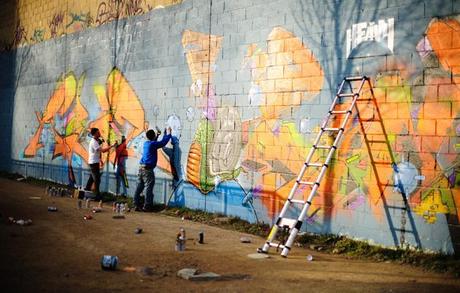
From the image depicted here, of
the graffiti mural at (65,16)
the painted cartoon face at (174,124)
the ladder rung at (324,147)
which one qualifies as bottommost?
the ladder rung at (324,147)

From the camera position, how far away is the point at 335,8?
7.75m

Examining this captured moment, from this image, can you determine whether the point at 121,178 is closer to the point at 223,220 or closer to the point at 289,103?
the point at 223,220

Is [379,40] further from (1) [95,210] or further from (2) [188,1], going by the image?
(1) [95,210]

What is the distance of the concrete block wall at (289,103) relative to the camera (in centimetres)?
661

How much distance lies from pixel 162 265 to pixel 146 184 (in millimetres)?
4940

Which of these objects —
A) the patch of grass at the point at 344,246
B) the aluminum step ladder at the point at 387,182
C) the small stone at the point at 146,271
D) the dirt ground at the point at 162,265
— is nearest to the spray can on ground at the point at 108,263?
the dirt ground at the point at 162,265

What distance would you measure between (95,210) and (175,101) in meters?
2.91

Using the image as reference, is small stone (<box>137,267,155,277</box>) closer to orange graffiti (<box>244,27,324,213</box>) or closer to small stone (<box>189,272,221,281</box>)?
small stone (<box>189,272,221,281</box>)

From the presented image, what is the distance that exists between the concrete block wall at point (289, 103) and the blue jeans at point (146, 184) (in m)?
0.33

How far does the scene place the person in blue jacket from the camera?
10.8m

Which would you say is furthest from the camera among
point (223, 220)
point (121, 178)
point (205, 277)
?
point (121, 178)

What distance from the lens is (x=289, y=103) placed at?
8.38 m

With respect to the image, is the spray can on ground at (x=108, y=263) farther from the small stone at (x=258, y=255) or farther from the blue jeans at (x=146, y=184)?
the blue jeans at (x=146, y=184)

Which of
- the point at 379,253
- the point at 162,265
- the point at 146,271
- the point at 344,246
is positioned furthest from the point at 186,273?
the point at 379,253
